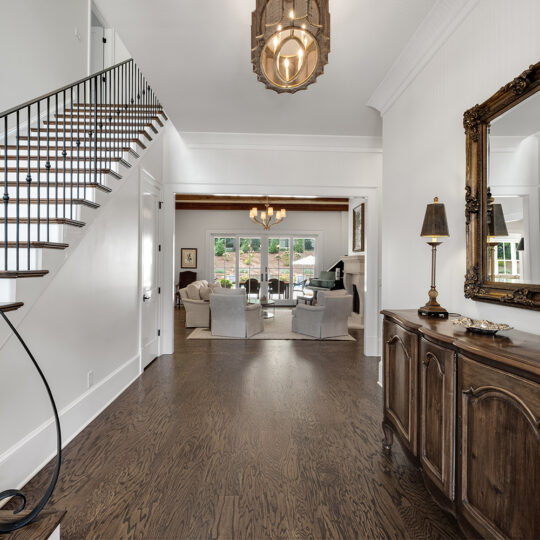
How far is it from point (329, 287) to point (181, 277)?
433 centimetres

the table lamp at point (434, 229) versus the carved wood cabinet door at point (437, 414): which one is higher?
the table lamp at point (434, 229)

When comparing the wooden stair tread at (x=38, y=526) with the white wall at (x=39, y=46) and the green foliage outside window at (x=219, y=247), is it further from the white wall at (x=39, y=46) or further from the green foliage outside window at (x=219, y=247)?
the green foliage outside window at (x=219, y=247)

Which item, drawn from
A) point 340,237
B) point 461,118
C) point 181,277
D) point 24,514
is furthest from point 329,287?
point 24,514

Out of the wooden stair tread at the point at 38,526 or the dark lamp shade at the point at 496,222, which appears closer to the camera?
the wooden stair tread at the point at 38,526

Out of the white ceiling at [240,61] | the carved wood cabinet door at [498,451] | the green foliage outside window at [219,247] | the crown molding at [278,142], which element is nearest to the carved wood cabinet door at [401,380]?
the carved wood cabinet door at [498,451]

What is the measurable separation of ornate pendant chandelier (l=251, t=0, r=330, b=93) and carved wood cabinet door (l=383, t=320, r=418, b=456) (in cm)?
159

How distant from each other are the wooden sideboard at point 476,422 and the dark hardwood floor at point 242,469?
0.40m

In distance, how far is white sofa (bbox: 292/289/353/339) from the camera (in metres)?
5.89

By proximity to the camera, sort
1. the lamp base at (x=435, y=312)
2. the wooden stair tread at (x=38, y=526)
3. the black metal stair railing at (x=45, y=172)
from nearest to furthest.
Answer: the wooden stair tread at (x=38, y=526) → the black metal stair railing at (x=45, y=172) → the lamp base at (x=435, y=312)

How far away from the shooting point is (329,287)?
9016mm

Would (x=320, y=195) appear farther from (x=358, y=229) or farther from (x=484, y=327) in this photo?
(x=484, y=327)

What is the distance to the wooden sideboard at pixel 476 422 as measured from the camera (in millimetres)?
1142

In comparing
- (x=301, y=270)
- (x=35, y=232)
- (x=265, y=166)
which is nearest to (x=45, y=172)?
(x=35, y=232)

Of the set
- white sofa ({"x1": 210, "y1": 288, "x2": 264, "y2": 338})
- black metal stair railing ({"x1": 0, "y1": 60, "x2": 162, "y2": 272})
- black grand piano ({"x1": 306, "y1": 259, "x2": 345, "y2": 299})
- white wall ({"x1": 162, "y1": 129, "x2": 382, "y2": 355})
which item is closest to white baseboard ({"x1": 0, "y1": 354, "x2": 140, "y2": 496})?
black metal stair railing ({"x1": 0, "y1": 60, "x2": 162, "y2": 272})
